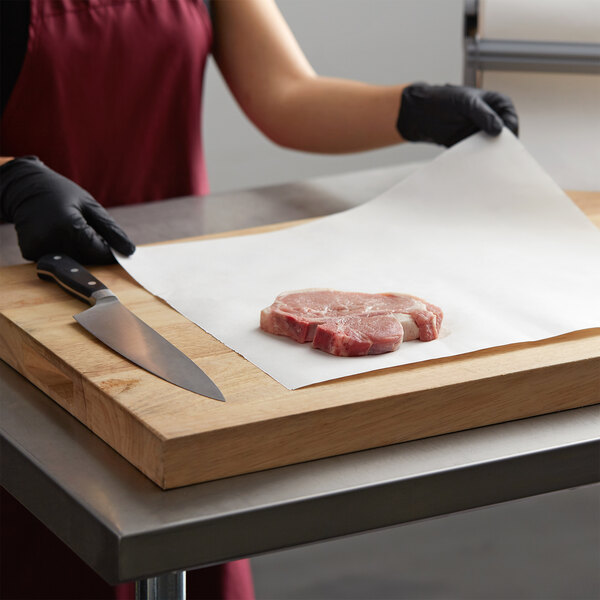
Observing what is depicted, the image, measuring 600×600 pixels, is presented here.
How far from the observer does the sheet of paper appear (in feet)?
2.97

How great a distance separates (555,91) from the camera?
5.14 ft

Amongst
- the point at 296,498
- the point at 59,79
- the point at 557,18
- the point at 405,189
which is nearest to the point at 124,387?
the point at 296,498

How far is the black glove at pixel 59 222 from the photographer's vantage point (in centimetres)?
111

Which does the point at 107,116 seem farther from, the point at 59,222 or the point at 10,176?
the point at 59,222

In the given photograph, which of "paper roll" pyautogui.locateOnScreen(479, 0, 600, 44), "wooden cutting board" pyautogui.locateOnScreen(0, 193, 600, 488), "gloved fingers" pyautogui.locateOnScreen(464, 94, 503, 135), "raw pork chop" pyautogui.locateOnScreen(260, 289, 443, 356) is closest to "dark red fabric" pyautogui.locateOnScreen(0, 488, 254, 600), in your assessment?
"wooden cutting board" pyautogui.locateOnScreen(0, 193, 600, 488)

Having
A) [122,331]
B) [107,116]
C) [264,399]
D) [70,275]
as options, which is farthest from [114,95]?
[264,399]

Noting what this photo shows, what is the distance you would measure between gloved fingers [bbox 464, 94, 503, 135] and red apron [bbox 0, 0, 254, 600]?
49 centimetres

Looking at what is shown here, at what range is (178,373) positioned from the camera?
823 mm

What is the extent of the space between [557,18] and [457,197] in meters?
0.41

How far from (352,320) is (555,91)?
0.83m

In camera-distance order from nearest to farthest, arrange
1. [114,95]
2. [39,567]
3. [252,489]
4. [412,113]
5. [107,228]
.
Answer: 1. [252,489]
2. [107,228]
3. [39,567]
4. [412,113]
5. [114,95]

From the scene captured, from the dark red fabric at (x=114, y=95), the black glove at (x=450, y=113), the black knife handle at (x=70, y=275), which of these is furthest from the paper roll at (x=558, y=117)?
the black knife handle at (x=70, y=275)

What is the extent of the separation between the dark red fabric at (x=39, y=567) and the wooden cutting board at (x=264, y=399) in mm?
510

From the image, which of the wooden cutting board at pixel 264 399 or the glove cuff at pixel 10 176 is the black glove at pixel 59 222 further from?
the wooden cutting board at pixel 264 399
